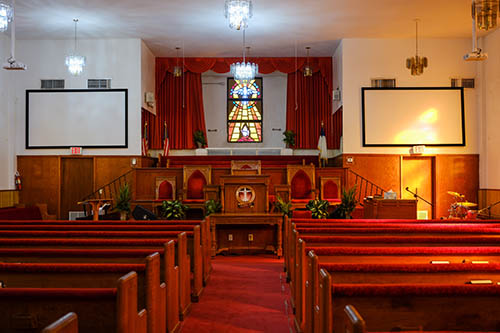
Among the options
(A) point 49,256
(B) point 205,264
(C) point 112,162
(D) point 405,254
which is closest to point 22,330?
(A) point 49,256

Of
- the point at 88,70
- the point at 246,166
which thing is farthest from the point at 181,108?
the point at 246,166

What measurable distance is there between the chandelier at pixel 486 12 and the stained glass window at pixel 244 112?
1066cm

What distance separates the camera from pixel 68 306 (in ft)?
6.49

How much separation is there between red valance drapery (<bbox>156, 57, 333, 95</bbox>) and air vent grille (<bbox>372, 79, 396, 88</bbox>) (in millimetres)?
2108

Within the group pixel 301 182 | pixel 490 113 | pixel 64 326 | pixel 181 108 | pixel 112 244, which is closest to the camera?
pixel 64 326

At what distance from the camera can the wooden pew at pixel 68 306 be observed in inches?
75.7

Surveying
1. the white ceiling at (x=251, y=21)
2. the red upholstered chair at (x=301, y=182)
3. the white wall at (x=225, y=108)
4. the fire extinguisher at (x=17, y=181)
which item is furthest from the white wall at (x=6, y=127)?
the red upholstered chair at (x=301, y=182)

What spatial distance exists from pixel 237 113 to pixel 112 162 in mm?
5461

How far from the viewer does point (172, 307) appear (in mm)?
3352

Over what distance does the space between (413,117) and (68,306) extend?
35.3ft

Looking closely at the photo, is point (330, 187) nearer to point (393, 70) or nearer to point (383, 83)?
point (383, 83)

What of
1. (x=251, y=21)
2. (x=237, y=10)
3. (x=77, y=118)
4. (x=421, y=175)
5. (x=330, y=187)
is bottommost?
(x=330, y=187)

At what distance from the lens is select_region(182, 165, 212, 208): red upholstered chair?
10.2 metres

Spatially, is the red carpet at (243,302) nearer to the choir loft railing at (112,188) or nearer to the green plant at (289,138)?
the choir loft railing at (112,188)
